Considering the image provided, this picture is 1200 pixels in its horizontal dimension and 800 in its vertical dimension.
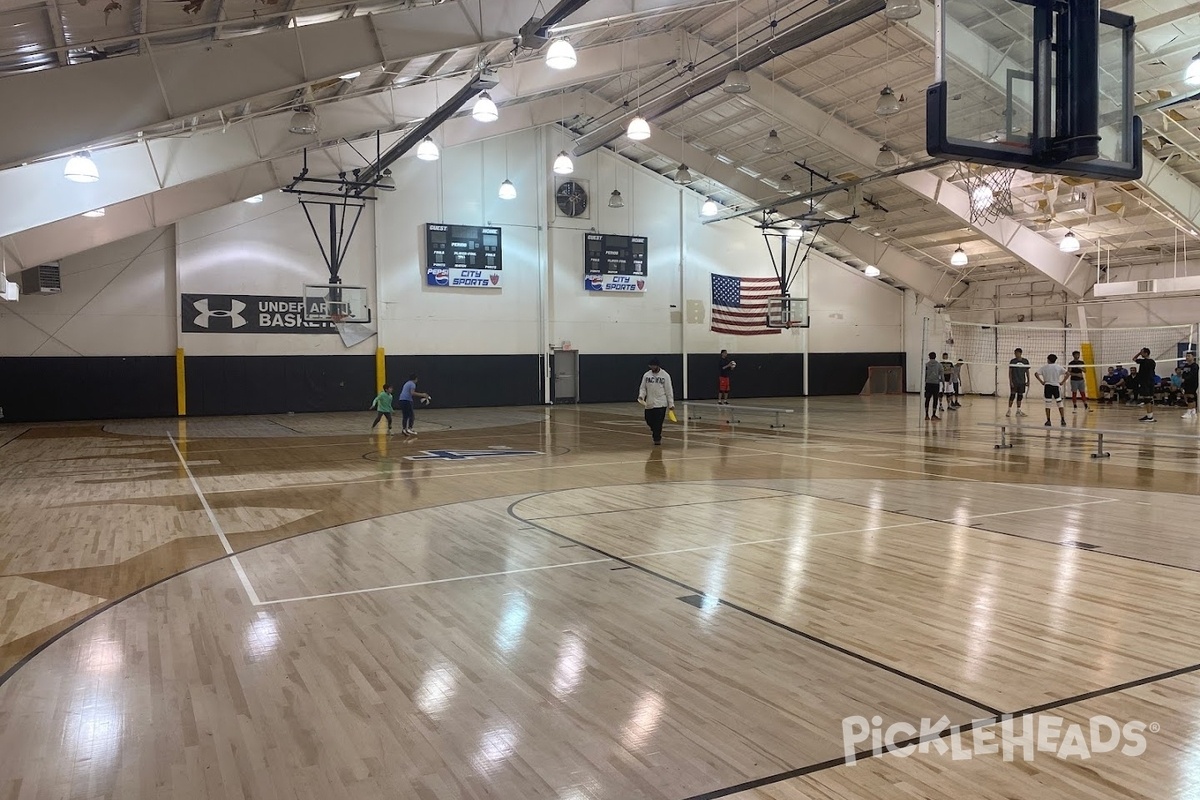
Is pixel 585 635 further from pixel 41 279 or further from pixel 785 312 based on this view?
pixel 785 312

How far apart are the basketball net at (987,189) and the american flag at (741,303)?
8.10 metres

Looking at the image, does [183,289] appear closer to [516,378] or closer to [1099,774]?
[516,378]

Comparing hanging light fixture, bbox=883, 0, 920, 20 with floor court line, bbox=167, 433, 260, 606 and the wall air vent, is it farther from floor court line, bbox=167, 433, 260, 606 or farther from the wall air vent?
the wall air vent

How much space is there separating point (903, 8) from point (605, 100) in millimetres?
13782

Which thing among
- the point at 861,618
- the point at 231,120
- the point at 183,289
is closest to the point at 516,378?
the point at 183,289

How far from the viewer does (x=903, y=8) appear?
10.9 m

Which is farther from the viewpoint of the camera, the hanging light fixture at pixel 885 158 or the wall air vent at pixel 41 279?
the hanging light fixture at pixel 885 158

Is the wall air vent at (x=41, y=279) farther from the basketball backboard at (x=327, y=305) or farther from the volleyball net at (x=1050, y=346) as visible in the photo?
the volleyball net at (x=1050, y=346)

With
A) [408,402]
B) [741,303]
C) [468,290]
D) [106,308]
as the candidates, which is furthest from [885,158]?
[106,308]

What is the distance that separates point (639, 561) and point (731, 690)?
2.43 metres

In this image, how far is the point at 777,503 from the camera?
848 centimetres

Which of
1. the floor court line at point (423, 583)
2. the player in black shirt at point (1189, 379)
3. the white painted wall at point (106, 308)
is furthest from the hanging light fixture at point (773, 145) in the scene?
the floor court line at point (423, 583)

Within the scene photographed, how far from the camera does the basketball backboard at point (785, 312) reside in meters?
24.3

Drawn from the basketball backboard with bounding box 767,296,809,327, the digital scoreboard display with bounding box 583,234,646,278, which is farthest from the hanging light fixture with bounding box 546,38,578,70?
the digital scoreboard display with bounding box 583,234,646,278
